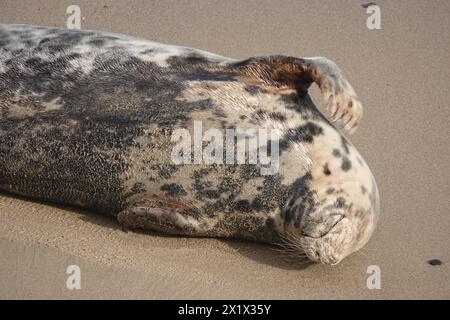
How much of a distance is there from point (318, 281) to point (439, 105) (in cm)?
223

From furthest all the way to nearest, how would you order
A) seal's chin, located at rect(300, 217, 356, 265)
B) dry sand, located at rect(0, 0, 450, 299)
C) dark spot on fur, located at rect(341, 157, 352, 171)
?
dark spot on fur, located at rect(341, 157, 352, 171), seal's chin, located at rect(300, 217, 356, 265), dry sand, located at rect(0, 0, 450, 299)

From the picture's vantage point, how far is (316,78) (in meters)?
4.36

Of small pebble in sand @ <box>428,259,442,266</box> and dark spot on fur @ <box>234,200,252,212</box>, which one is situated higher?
dark spot on fur @ <box>234,200,252,212</box>

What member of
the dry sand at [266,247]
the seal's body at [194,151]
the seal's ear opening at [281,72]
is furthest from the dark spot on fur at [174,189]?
the seal's ear opening at [281,72]

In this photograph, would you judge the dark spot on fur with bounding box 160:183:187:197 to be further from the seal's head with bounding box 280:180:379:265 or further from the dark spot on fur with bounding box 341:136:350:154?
the dark spot on fur with bounding box 341:136:350:154

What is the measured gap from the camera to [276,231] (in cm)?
434

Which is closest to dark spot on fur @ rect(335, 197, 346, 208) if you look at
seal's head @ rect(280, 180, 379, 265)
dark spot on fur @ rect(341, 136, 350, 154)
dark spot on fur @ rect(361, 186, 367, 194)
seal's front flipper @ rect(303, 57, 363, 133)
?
seal's head @ rect(280, 180, 379, 265)

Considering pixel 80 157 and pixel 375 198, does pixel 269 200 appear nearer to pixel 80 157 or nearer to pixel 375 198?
pixel 375 198

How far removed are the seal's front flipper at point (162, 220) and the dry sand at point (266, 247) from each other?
79 mm

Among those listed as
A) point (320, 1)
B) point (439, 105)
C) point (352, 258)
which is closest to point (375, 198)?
point (352, 258)

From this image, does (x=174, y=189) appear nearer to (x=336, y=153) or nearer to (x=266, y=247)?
(x=266, y=247)

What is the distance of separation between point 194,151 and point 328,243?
795 millimetres

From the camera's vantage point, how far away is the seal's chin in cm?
426

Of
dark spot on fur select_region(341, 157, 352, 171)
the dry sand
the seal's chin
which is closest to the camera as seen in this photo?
the dry sand
